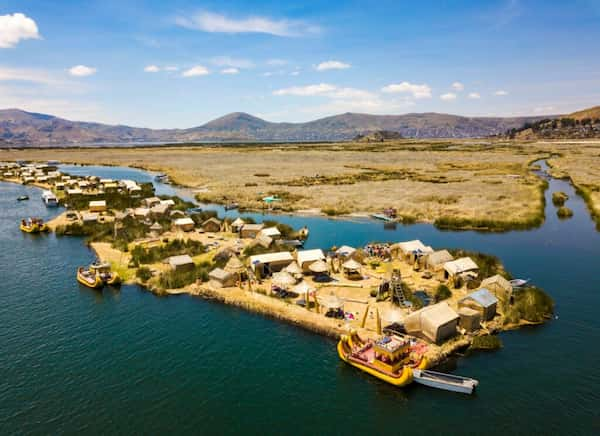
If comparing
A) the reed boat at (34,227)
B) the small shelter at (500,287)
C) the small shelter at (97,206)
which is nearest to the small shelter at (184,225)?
the reed boat at (34,227)

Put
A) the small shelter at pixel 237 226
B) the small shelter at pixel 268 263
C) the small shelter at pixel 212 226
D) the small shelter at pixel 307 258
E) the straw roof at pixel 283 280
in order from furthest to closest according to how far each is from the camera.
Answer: the small shelter at pixel 212 226 → the small shelter at pixel 237 226 → the small shelter at pixel 307 258 → the small shelter at pixel 268 263 → the straw roof at pixel 283 280

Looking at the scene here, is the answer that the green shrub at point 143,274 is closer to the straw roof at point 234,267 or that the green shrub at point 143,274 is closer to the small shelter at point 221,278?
the small shelter at point 221,278

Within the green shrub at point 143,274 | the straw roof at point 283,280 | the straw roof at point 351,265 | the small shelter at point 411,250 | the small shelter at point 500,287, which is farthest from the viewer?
the small shelter at point 411,250

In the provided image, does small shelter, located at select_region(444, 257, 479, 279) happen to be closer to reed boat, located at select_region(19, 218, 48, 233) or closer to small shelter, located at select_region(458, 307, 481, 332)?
small shelter, located at select_region(458, 307, 481, 332)

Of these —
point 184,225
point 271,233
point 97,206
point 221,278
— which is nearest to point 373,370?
point 221,278

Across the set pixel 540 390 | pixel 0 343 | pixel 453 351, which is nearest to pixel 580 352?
pixel 540 390

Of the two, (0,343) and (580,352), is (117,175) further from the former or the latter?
(580,352)

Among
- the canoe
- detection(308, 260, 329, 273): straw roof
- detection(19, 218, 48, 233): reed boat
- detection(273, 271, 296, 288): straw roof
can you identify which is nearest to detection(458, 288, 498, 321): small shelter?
the canoe
